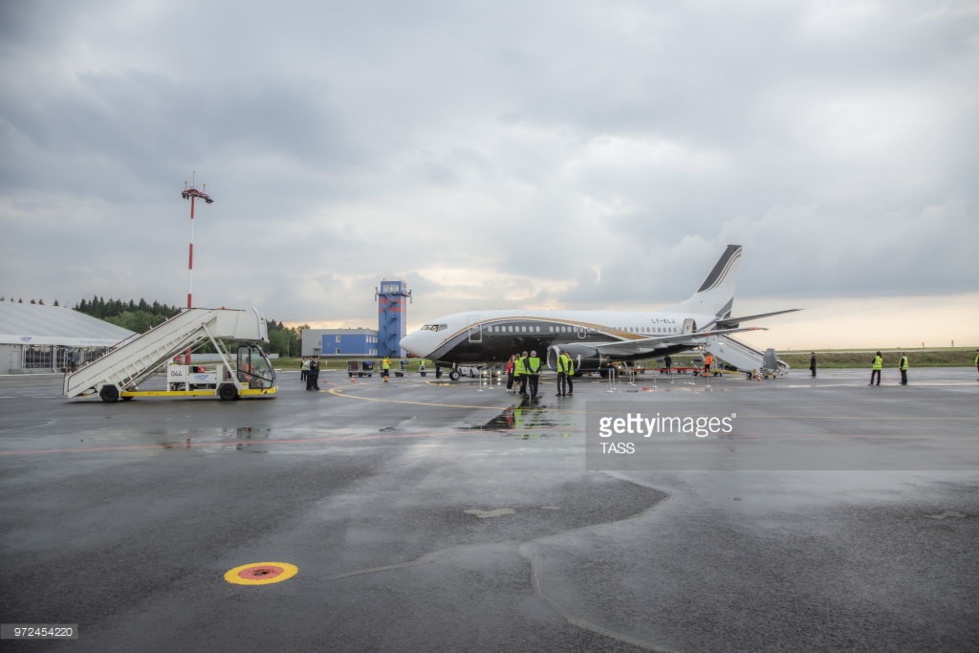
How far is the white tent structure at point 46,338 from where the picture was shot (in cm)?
5166

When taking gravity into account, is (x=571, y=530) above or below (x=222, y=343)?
below

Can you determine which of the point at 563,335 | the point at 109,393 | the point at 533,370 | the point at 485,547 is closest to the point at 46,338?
the point at 109,393

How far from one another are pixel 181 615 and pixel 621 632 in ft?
9.45

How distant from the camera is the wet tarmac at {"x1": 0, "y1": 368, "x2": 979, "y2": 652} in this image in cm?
388

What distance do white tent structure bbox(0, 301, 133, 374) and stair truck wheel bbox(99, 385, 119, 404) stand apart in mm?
36937

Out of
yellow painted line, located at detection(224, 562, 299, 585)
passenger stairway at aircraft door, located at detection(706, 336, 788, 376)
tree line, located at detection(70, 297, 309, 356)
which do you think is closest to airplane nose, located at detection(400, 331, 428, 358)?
passenger stairway at aircraft door, located at detection(706, 336, 788, 376)

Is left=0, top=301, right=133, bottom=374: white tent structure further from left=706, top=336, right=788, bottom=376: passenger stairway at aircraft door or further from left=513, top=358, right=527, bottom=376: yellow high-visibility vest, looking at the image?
left=706, top=336, right=788, bottom=376: passenger stairway at aircraft door

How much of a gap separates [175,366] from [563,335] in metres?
21.7

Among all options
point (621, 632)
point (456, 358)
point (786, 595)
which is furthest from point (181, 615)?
point (456, 358)

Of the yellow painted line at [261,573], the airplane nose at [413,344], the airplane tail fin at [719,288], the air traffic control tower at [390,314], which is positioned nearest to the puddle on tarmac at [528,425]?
the yellow painted line at [261,573]

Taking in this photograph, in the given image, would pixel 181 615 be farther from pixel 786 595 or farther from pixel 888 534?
pixel 888 534

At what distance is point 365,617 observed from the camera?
404 centimetres

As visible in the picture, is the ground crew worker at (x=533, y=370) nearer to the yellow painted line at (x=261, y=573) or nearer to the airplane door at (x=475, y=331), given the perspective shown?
the airplane door at (x=475, y=331)

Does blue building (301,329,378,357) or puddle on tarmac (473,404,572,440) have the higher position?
blue building (301,329,378,357)
